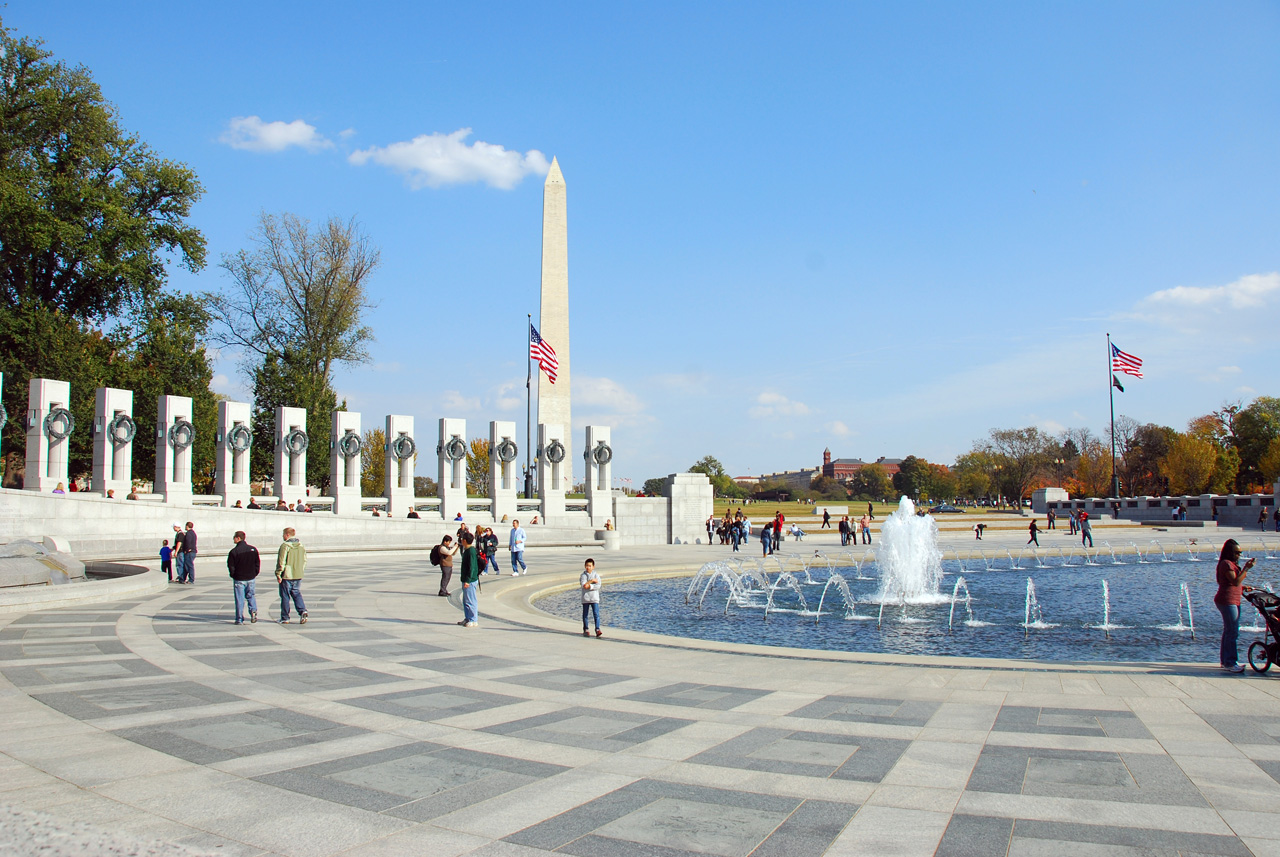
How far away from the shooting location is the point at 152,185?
46469 mm

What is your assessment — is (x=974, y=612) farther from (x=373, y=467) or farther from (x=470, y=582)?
(x=373, y=467)

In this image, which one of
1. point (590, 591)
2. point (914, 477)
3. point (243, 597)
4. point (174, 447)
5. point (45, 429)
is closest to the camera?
point (590, 591)

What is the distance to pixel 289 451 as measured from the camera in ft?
120

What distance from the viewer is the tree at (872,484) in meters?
161

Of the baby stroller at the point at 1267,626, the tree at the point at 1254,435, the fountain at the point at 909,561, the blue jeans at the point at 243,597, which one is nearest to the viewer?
the baby stroller at the point at 1267,626

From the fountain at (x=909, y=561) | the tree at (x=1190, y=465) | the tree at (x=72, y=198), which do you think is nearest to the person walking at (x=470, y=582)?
the fountain at (x=909, y=561)

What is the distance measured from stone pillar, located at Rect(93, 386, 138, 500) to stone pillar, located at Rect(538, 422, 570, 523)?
1693cm

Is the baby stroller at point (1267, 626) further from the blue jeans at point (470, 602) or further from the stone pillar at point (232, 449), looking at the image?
the stone pillar at point (232, 449)

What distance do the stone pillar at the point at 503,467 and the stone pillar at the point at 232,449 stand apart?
1061cm

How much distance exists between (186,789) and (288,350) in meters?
52.8

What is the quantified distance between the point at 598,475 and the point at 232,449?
1642 cm

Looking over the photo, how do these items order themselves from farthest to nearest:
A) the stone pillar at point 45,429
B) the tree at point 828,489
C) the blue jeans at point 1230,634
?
the tree at point 828,489 → the stone pillar at point 45,429 → the blue jeans at point 1230,634

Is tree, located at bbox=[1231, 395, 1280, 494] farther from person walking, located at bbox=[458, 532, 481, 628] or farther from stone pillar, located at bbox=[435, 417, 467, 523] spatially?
person walking, located at bbox=[458, 532, 481, 628]

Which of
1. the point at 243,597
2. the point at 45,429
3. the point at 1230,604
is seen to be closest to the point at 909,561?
the point at 1230,604
